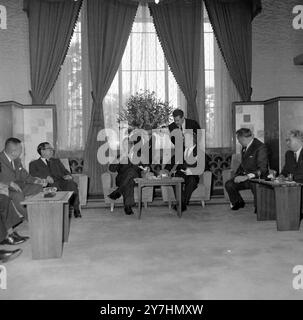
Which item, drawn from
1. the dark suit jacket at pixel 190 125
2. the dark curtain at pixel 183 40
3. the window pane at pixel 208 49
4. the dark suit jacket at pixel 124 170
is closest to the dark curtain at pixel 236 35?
the window pane at pixel 208 49

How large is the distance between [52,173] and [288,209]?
132 inches

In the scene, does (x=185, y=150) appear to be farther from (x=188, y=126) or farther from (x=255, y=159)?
(x=255, y=159)

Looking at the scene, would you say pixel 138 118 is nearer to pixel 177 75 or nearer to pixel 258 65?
pixel 177 75

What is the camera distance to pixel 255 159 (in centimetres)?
617

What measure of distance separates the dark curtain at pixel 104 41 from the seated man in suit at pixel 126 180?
127cm

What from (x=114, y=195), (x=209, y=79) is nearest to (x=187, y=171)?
(x=114, y=195)

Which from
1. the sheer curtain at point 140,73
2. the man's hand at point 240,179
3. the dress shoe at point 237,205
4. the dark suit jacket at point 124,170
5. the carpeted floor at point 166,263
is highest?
the sheer curtain at point 140,73

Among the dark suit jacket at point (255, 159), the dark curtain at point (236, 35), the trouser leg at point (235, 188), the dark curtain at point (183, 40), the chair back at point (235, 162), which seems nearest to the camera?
the dark suit jacket at point (255, 159)

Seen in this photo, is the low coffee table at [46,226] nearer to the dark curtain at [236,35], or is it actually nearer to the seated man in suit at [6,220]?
the seated man in suit at [6,220]

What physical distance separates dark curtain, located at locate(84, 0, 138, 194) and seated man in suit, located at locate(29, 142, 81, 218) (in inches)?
61.9

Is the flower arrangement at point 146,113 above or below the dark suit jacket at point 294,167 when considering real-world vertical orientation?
above

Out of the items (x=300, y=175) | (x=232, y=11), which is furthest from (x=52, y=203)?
(x=232, y=11)

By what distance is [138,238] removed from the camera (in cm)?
461

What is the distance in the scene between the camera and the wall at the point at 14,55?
7516 millimetres
